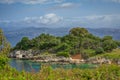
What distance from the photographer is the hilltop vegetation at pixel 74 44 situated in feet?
401

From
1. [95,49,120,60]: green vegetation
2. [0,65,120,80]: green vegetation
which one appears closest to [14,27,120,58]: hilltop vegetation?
[95,49,120,60]: green vegetation

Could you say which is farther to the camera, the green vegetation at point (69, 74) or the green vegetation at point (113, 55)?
the green vegetation at point (113, 55)

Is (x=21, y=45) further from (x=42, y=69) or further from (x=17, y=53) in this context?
(x=42, y=69)

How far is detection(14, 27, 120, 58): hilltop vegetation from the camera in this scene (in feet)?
401

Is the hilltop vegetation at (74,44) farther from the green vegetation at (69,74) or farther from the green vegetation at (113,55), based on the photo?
the green vegetation at (69,74)

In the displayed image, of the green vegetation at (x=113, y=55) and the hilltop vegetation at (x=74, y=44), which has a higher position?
the hilltop vegetation at (x=74, y=44)

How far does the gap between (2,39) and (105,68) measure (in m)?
15.0

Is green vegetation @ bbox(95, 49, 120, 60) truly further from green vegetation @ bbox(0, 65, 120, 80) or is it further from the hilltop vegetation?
green vegetation @ bbox(0, 65, 120, 80)

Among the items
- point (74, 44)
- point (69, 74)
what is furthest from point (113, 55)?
point (69, 74)

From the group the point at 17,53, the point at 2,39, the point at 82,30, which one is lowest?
the point at 17,53

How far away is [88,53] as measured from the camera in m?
122

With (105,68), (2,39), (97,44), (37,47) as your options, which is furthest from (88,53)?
(105,68)

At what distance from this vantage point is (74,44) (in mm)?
126375

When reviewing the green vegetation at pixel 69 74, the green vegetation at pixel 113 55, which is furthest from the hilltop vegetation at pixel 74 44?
the green vegetation at pixel 69 74
